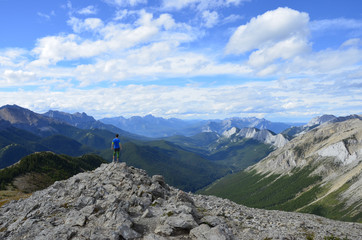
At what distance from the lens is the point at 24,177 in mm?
147125

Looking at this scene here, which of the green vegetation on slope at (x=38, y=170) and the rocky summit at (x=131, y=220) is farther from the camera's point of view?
the green vegetation on slope at (x=38, y=170)

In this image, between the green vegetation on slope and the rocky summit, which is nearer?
the rocky summit

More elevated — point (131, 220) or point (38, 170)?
point (131, 220)

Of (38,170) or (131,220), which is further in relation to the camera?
(38,170)

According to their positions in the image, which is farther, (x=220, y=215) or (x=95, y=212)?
(x=220, y=215)

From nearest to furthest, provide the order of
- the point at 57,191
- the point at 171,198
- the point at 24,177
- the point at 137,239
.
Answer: the point at 137,239 → the point at 171,198 → the point at 57,191 → the point at 24,177

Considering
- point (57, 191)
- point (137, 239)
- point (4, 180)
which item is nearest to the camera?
point (137, 239)

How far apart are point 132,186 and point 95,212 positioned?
727 cm

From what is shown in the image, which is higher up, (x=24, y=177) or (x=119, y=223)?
(x=119, y=223)

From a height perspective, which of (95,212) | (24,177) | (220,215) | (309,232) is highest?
(95,212)

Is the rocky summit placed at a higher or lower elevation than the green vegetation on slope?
higher

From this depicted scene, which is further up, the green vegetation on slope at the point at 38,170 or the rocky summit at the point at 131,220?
the rocky summit at the point at 131,220

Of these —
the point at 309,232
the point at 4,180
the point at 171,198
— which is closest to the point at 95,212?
the point at 171,198

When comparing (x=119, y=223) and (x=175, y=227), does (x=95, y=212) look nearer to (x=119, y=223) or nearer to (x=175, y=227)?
(x=119, y=223)
